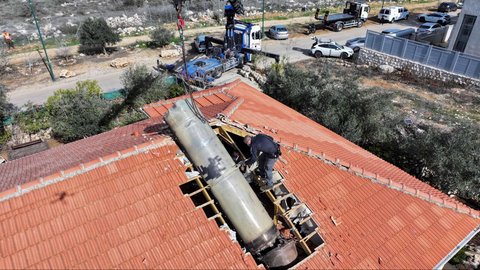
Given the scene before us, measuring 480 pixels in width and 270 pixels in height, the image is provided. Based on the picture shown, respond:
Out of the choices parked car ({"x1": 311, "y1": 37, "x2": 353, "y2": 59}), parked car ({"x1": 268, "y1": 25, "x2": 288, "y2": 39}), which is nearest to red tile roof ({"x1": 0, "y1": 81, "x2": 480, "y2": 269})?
parked car ({"x1": 311, "y1": 37, "x2": 353, "y2": 59})

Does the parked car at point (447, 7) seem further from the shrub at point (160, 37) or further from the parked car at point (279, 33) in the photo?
the shrub at point (160, 37)

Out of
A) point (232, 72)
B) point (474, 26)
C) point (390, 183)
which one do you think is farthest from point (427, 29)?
point (390, 183)

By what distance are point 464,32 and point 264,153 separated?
26755 millimetres

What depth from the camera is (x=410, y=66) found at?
26.0 metres

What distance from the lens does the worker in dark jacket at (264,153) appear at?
7223 millimetres

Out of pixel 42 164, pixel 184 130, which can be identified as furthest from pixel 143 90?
pixel 184 130

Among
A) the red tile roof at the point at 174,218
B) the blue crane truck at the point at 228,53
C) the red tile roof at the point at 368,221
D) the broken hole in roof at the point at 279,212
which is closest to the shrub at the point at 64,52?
the blue crane truck at the point at 228,53

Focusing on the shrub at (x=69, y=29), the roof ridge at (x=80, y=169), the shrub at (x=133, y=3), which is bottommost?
the shrub at (x=69, y=29)

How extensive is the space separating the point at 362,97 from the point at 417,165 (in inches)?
161

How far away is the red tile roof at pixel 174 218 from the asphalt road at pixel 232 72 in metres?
19.1

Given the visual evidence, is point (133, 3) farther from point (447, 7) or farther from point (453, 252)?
point (453, 252)

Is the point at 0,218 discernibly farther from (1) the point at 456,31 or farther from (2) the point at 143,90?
(1) the point at 456,31

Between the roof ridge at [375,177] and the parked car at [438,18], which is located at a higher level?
the roof ridge at [375,177]

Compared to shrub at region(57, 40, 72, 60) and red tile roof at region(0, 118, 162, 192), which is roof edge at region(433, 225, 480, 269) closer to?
red tile roof at region(0, 118, 162, 192)
